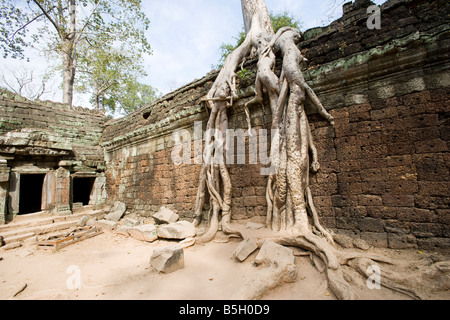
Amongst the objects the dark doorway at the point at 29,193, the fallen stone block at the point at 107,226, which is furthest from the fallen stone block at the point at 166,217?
the dark doorway at the point at 29,193

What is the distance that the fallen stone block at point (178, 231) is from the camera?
3754 millimetres

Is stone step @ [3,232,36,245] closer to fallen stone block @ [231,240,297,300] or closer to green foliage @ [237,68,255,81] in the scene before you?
fallen stone block @ [231,240,297,300]

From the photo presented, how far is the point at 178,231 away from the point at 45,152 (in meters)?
5.27

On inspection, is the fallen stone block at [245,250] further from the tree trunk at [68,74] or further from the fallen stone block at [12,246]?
the tree trunk at [68,74]

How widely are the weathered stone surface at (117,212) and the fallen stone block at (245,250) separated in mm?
4724

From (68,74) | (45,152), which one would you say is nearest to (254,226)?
(45,152)

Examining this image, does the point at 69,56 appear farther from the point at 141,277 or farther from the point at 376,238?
the point at 376,238

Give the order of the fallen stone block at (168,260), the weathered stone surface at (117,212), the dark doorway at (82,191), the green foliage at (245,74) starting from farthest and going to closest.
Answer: the dark doorway at (82,191) → the weathered stone surface at (117,212) → the green foliage at (245,74) → the fallen stone block at (168,260)

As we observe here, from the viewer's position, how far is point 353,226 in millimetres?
2814

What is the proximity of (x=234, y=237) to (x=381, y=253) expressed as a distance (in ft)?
6.55

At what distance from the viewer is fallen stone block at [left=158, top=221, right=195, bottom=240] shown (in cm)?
375

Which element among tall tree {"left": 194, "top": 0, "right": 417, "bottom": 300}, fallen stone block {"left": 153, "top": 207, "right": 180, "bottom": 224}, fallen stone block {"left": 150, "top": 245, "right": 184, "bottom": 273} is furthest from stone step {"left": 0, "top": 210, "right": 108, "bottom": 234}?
fallen stone block {"left": 150, "top": 245, "right": 184, "bottom": 273}

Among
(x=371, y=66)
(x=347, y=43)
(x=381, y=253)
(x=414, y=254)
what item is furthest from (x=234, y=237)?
(x=347, y=43)
